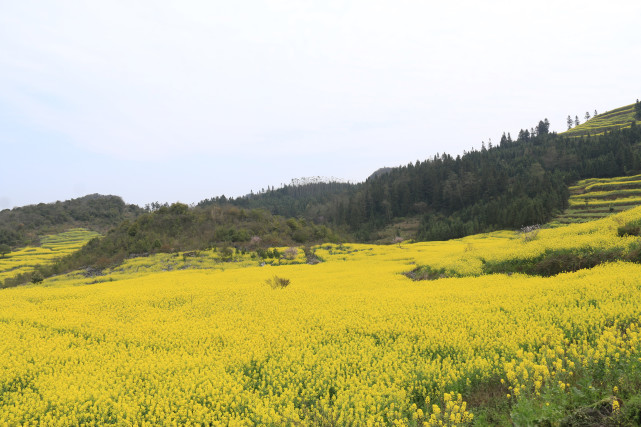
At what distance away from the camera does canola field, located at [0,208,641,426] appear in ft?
15.4

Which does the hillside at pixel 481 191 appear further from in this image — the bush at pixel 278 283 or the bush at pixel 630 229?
the bush at pixel 278 283

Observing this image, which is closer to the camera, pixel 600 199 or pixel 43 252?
pixel 600 199

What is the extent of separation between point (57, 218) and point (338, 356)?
105 m

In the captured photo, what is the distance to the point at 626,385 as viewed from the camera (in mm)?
3762

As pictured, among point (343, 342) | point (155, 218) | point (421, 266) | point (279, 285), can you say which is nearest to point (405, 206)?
point (155, 218)

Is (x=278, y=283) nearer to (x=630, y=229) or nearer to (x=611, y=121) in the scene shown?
(x=630, y=229)

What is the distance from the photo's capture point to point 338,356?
22.5 ft

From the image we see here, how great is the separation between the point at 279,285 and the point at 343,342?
8.60 metres

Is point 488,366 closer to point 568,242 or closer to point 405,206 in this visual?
point 568,242

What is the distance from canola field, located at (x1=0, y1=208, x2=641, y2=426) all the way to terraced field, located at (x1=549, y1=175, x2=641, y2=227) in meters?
41.8

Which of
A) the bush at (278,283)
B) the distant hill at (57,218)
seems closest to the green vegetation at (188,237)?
the bush at (278,283)

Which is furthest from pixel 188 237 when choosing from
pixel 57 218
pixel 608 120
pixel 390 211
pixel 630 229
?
pixel 608 120

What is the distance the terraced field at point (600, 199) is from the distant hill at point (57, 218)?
102361 millimetres

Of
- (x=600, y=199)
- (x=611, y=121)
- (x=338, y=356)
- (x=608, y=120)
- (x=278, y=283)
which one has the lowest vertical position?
(x=600, y=199)
